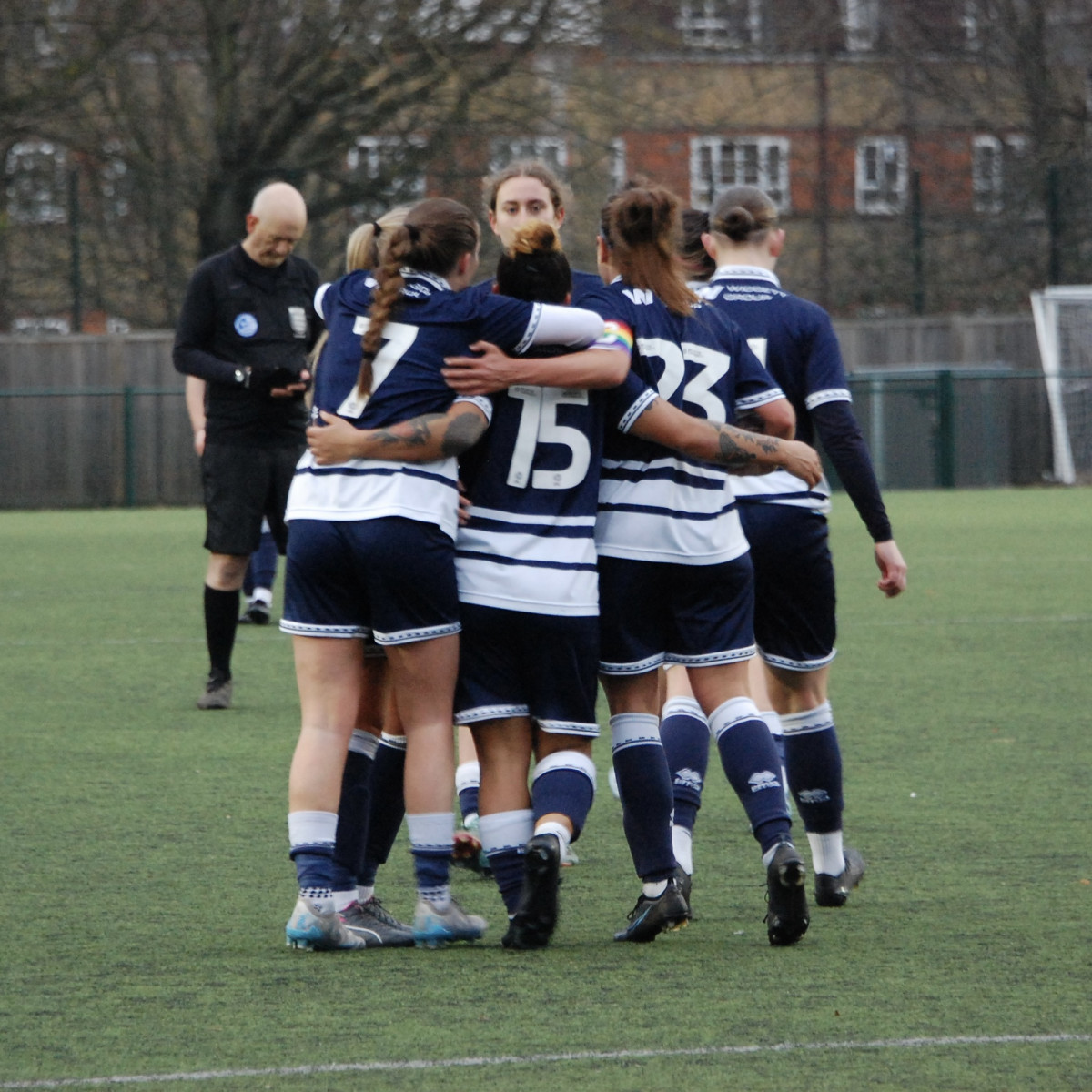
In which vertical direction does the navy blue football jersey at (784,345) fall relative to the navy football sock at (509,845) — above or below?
above

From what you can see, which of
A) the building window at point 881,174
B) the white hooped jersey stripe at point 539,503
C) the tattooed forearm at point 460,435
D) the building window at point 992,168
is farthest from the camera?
the building window at point 881,174

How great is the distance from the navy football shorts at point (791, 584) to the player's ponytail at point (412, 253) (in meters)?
1.05

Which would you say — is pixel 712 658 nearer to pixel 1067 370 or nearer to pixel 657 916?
pixel 657 916

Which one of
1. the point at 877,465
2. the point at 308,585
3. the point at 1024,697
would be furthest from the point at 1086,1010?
the point at 877,465

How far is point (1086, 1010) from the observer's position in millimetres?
3592

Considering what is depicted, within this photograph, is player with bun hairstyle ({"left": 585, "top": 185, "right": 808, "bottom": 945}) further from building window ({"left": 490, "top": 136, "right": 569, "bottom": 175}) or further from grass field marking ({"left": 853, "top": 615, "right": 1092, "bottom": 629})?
building window ({"left": 490, "top": 136, "right": 569, "bottom": 175})

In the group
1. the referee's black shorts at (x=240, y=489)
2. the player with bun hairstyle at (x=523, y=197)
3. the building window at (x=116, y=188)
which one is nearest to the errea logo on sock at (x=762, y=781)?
the player with bun hairstyle at (x=523, y=197)

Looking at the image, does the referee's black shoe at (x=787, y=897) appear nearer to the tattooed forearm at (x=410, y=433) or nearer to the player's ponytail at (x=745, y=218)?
the tattooed forearm at (x=410, y=433)

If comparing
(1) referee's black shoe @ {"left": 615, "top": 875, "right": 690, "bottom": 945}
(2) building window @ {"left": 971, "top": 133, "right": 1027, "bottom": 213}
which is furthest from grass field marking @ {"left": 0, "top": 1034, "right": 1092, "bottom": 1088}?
(2) building window @ {"left": 971, "top": 133, "right": 1027, "bottom": 213}

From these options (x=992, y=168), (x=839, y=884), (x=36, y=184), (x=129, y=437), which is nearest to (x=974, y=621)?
(x=839, y=884)

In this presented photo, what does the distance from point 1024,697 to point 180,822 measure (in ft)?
12.5

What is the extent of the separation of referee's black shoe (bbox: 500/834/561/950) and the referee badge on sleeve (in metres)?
4.24

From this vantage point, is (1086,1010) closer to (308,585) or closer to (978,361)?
(308,585)

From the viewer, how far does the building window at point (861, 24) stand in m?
31.3
